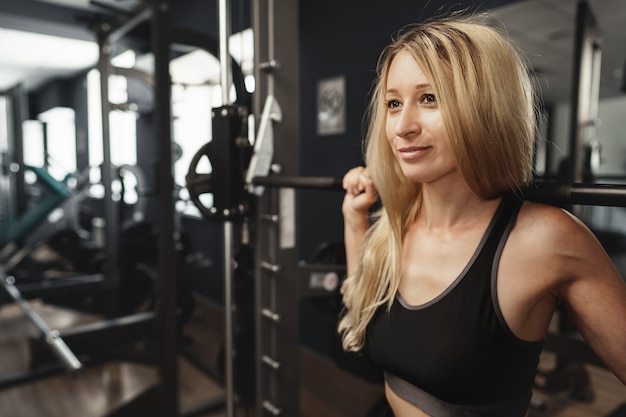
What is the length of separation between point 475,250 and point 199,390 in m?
2.42

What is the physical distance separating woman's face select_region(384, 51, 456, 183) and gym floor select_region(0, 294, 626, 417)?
1618 millimetres

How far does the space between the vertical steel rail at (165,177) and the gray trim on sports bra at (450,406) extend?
1.44 meters

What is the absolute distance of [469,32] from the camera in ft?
2.36

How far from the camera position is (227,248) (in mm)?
1453

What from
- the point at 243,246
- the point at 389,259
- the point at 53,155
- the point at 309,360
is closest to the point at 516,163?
the point at 389,259

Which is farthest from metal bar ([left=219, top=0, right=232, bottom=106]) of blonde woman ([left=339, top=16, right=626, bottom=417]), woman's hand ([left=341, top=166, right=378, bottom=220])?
blonde woman ([left=339, top=16, right=626, bottom=417])

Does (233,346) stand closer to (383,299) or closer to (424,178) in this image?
(383,299)

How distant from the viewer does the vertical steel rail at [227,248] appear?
4.38 ft

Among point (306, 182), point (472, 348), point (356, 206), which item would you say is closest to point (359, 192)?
point (356, 206)

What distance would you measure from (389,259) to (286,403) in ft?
2.90

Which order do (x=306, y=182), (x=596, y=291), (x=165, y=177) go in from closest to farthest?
(x=596, y=291) < (x=306, y=182) < (x=165, y=177)

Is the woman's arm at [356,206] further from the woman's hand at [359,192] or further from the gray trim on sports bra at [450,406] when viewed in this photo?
the gray trim on sports bra at [450,406]

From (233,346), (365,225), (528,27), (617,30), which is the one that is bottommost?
(233,346)

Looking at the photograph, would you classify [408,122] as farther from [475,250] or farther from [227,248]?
[227,248]
